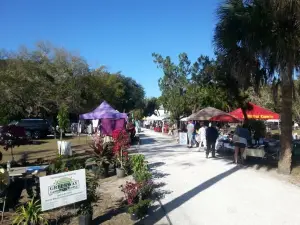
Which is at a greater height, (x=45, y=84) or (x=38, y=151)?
(x=45, y=84)

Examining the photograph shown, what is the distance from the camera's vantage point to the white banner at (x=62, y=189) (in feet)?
16.1

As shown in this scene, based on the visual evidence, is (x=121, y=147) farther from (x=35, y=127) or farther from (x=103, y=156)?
(x=35, y=127)

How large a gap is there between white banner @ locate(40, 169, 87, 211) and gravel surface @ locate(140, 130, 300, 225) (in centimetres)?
153

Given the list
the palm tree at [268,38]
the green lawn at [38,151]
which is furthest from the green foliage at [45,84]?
the palm tree at [268,38]

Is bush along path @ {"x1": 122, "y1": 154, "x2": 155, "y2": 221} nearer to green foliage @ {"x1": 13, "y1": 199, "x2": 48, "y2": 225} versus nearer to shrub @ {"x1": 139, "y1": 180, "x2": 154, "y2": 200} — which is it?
shrub @ {"x1": 139, "y1": 180, "x2": 154, "y2": 200}

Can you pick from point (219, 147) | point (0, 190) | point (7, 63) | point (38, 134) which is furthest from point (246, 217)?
point (7, 63)

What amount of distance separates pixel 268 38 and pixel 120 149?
18.6 feet

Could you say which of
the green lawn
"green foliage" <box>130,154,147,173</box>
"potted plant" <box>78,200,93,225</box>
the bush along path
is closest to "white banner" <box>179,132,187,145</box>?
the green lawn

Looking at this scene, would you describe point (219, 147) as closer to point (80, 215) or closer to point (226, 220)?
point (226, 220)

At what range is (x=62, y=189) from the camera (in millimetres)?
5117

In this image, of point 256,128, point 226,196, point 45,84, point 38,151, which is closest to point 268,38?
point 226,196

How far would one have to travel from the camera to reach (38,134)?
92.0 ft

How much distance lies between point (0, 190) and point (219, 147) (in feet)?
39.7

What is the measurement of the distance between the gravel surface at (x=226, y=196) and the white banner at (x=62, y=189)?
5.00ft
